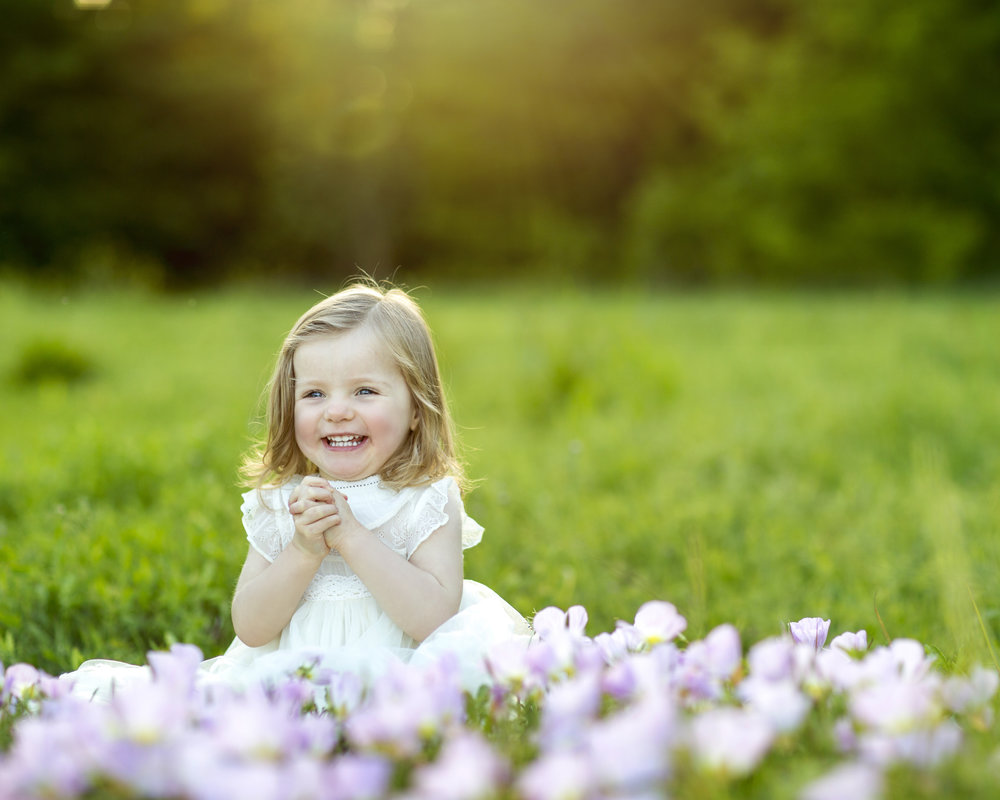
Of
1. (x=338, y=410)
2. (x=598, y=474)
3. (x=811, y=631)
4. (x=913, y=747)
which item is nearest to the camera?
(x=913, y=747)

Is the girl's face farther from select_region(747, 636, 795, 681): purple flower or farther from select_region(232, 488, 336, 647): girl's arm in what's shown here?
select_region(747, 636, 795, 681): purple flower

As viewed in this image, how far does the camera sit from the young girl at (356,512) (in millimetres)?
2023

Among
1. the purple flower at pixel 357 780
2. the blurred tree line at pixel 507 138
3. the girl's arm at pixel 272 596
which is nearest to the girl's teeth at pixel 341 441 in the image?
the girl's arm at pixel 272 596

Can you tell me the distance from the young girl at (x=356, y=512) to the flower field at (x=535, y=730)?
467 mm

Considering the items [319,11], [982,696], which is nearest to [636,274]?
[319,11]

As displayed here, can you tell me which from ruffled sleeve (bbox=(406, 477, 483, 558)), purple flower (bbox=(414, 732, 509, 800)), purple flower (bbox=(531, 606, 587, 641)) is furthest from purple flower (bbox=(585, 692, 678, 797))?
ruffled sleeve (bbox=(406, 477, 483, 558))

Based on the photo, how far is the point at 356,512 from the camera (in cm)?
220

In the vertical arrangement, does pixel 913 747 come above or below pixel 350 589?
above

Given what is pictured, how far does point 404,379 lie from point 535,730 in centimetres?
99

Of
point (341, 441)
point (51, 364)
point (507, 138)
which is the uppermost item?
point (507, 138)

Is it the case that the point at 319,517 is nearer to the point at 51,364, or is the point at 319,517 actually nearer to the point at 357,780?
the point at 357,780

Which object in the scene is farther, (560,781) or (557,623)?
(557,623)

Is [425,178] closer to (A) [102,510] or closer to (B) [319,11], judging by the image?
(B) [319,11]

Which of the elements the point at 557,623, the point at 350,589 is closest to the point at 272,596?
the point at 350,589
